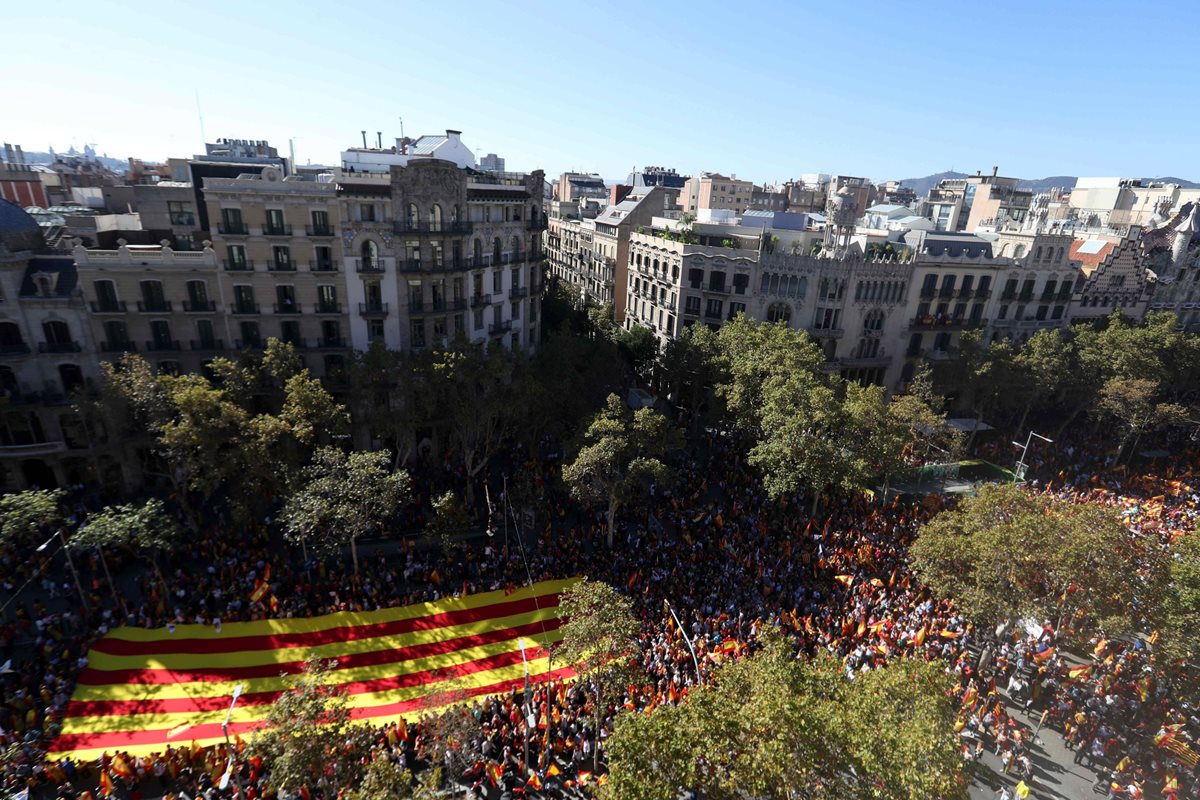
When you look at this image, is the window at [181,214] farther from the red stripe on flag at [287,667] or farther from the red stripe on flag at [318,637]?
the red stripe on flag at [287,667]

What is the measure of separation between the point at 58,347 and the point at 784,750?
46659 mm

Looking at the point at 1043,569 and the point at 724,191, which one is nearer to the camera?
the point at 1043,569

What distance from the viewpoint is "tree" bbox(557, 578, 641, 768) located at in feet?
76.6

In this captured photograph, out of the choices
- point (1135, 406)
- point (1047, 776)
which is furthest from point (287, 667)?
point (1135, 406)

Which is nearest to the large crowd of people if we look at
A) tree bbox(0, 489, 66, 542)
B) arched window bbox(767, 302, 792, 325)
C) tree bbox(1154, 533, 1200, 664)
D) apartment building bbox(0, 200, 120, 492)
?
tree bbox(1154, 533, 1200, 664)

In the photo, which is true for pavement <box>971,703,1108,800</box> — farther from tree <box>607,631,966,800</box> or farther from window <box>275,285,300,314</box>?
window <box>275,285,300,314</box>

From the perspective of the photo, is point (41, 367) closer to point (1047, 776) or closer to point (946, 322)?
point (1047, 776)

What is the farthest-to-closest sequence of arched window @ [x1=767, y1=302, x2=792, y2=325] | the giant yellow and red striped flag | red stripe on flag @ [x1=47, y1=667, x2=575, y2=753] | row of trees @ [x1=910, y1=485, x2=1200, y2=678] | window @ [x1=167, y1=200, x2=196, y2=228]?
arched window @ [x1=767, y1=302, x2=792, y2=325] → window @ [x1=167, y1=200, x2=196, y2=228] → row of trees @ [x1=910, y1=485, x2=1200, y2=678] → the giant yellow and red striped flag → red stripe on flag @ [x1=47, y1=667, x2=575, y2=753]

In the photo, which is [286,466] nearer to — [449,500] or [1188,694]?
[449,500]

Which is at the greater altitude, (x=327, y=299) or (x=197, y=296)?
(x=197, y=296)

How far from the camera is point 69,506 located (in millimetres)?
37594

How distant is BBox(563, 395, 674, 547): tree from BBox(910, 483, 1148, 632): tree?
14661mm

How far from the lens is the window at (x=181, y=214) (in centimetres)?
Result: 4647

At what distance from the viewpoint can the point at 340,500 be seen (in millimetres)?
30938
